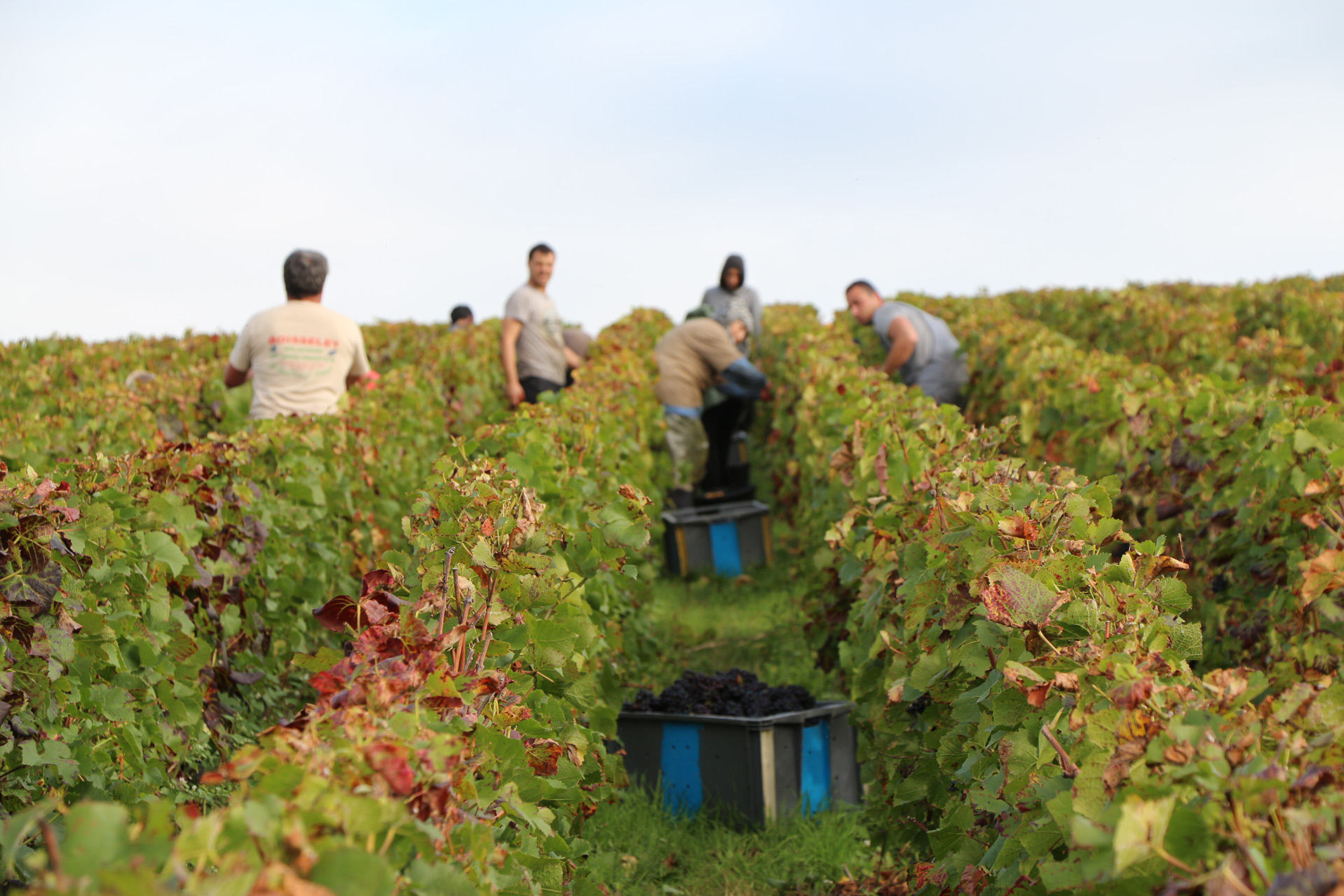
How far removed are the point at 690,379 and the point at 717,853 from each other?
5.46m

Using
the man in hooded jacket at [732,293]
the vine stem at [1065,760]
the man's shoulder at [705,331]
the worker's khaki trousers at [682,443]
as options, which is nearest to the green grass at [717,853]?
the vine stem at [1065,760]

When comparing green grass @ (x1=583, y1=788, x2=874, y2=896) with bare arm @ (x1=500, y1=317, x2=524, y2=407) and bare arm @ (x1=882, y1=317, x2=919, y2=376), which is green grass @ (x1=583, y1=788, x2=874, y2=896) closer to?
bare arm @ (x1=500, y1=317, x2=524, y2=407)

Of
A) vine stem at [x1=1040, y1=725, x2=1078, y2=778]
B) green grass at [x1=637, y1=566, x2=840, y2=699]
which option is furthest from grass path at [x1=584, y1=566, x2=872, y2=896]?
vine stem at [x1=1040, y1=725, x2=1078, y2=778]

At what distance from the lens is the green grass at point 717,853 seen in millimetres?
3592

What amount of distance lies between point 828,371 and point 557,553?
493 cm

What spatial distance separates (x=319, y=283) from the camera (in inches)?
226

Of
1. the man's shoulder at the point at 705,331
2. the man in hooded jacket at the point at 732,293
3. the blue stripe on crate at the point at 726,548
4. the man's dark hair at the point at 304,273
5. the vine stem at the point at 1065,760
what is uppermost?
the man in hooded jacket at the point at 732,293

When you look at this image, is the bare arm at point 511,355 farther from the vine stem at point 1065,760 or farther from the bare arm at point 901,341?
the vine stem at point 1065,760

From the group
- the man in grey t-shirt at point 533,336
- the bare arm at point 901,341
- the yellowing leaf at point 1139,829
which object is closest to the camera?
the yellowing leaf at point 1139,829

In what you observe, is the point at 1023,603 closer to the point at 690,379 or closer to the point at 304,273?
the point at 304,273

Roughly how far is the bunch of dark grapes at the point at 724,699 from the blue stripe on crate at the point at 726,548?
3.35 meters

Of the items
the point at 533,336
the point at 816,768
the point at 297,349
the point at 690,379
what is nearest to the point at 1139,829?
the point at 816,768

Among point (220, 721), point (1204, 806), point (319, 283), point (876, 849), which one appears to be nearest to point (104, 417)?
point (319, 283)

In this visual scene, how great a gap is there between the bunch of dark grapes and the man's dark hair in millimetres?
2952
